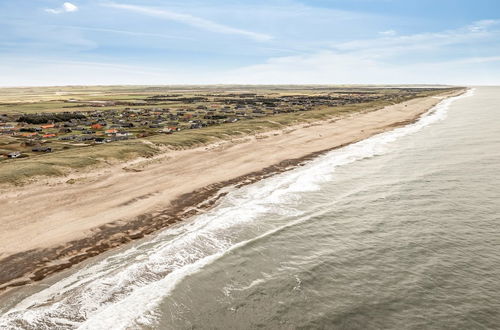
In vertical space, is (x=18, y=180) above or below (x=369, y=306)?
above

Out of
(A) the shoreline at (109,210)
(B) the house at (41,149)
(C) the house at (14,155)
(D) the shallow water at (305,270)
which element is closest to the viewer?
(D) the shallow water at (305,270)

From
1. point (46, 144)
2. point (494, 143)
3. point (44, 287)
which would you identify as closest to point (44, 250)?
point (44, 287)

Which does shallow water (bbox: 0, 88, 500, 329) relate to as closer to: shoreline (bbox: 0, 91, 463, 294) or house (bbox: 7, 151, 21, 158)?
shoreline (bbox: 0, 91, 463, 294)

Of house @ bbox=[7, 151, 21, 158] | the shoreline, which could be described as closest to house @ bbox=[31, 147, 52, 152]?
house @ bbox=[7, 151, 21, 158]

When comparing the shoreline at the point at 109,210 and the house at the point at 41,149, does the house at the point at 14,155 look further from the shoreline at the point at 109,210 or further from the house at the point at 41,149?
the shoreline at the point at 109,210

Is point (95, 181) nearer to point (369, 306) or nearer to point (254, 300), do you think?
point (254, 300)

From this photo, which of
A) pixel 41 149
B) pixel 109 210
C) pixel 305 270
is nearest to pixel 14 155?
pixel 41 149

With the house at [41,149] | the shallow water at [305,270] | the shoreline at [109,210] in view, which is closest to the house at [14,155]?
the house at [41,149]

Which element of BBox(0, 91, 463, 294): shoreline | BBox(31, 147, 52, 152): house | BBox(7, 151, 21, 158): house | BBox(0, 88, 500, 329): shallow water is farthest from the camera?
BBox(31, 147, 52, 152): house
